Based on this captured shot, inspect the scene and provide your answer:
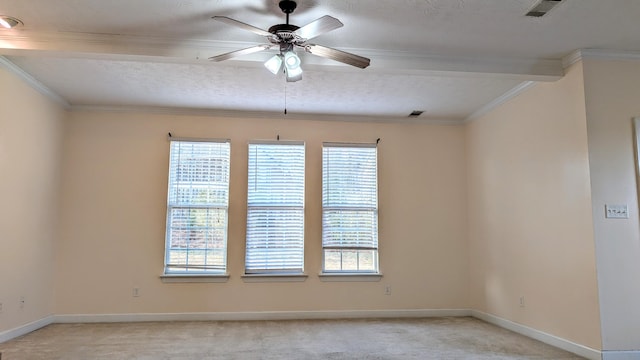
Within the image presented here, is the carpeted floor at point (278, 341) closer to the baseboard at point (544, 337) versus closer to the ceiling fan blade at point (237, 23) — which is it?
the baseboard at point (544, 337)

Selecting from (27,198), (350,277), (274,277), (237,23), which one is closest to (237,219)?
(274,277)

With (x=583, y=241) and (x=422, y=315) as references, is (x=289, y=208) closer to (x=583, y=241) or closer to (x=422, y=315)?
(x=422, y=315)

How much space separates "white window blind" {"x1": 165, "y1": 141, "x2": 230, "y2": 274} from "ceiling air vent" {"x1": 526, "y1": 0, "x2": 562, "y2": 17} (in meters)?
3.96

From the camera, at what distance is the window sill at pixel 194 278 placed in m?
5.57

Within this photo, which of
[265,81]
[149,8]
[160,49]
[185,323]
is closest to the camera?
[149,8]

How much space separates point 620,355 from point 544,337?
78cm

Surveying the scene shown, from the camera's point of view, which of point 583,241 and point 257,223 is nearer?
point 583,241

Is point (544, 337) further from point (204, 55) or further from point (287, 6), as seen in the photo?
point (204, 55)

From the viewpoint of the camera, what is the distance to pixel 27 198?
4758 mm

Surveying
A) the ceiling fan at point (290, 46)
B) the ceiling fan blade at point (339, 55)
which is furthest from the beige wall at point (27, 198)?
the ceiling fan blade at point (339, 55)

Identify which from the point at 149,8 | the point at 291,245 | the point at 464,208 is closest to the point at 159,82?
the point at 149,8

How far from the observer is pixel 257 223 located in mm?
5832

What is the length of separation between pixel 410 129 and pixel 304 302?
2.83m

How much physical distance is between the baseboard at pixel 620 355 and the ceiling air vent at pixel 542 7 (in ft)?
9.23
